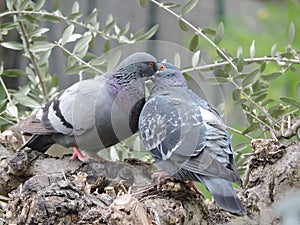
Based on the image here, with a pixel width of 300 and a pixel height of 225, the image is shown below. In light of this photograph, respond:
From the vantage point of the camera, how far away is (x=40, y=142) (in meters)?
2.32

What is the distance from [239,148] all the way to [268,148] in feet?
1.61

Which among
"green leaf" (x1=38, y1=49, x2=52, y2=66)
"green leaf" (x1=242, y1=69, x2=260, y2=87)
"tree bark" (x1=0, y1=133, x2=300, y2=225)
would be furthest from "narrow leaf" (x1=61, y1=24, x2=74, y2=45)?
"green leaf" (x1=242, y1=69, x2=260, y2=87)

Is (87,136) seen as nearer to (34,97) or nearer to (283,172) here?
(34,97)

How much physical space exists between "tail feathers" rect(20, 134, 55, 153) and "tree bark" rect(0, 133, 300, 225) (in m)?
0.11

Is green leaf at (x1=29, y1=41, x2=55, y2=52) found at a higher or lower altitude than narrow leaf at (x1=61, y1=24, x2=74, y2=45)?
lower

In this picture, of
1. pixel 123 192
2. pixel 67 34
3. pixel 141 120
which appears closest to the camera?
pixel 123 192

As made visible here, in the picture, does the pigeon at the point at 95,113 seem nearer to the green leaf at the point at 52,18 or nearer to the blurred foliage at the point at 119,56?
the blurred foliage at the point at 119,56

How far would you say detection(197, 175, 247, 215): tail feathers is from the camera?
164 cm

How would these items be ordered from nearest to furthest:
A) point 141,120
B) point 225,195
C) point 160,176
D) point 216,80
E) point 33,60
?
1. point 225,195
2. point 160,176
3. point 141,120
4. point 216,80
5. point 33,60

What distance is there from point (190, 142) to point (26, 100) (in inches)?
33.6

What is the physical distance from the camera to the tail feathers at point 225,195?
1641 millimetres

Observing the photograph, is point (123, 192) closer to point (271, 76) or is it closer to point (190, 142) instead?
point (190, 142)

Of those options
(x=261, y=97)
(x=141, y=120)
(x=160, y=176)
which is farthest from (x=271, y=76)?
(x=160, y=176)

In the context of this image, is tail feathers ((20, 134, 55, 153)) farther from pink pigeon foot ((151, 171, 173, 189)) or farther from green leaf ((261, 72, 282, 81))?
green leaf ((261, 72, 282, 81))
